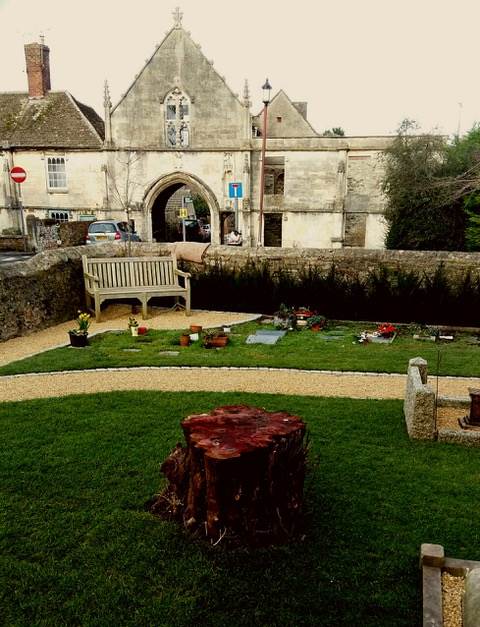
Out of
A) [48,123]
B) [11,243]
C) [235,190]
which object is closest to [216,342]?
[235,190]

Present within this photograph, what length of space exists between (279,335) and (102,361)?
13.4 ft

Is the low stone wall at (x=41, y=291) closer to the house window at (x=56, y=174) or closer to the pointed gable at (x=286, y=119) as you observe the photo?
the house window at (x=56, y=174)

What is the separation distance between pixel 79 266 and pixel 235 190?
46.7ft

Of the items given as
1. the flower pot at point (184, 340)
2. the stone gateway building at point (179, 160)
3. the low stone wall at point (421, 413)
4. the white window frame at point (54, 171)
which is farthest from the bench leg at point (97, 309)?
the white window frame at point (54, 171)

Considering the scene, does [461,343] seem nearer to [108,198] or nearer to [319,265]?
[319,265]

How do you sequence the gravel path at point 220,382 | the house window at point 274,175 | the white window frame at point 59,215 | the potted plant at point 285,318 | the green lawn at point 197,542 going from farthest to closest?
the white window frame at point 59,215 < the house window at point 274,175 < the potted plant at point 285,318 < the gravel path at point 220,382 < the green lawn at point 197,542

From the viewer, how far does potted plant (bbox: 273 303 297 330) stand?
508 inches

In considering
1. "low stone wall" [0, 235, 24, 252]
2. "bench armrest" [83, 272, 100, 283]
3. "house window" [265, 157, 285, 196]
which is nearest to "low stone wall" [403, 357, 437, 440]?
"bench armrest" [83, 272, 100, 283]

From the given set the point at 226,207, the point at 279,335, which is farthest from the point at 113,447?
the point at 226,207

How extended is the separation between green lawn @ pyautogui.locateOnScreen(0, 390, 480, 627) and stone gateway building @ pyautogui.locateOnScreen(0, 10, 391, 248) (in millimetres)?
22139

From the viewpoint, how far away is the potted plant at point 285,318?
1290 cm

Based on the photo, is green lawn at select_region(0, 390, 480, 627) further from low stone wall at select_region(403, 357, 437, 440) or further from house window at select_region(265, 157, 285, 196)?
house window at select_region(265, 157, 285, 196)

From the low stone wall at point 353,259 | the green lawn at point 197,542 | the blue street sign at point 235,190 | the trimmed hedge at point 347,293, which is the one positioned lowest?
the green lawn at point 197,542

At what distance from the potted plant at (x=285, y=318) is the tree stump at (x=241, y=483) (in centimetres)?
815
